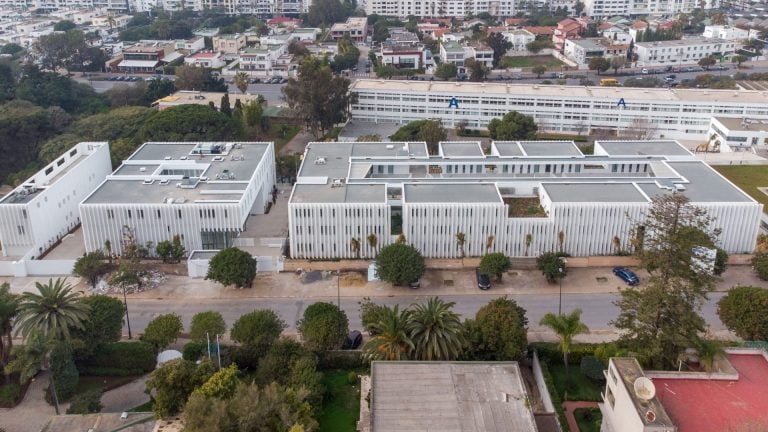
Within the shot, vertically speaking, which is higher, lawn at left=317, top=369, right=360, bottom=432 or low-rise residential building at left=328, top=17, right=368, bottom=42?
low-rise residential building at left=328, top=17, right=368, bottom=42

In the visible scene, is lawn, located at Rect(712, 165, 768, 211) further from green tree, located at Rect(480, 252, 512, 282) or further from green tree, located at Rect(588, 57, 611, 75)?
green tree, located at Rect(588, 57, 611, 75)

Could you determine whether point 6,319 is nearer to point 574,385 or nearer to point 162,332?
point 162,332

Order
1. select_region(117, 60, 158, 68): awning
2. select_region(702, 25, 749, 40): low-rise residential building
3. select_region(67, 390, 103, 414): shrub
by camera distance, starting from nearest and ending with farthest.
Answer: select_region(67, 390, 103, 414): shrub → select_region(117, 60, 158, 68): awning → select_region(702, 25, 749, 40): low-rise residential building

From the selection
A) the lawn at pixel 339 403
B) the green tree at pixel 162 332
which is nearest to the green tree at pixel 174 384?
the green tree at pixel 162 332

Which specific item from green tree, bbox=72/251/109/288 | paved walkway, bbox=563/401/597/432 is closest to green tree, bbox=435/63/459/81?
green tree, bbox=72/251/109/288

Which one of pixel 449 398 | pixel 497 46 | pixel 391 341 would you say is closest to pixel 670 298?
pixel 449 398

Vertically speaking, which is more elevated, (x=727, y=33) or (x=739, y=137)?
(x=727, y=33)
